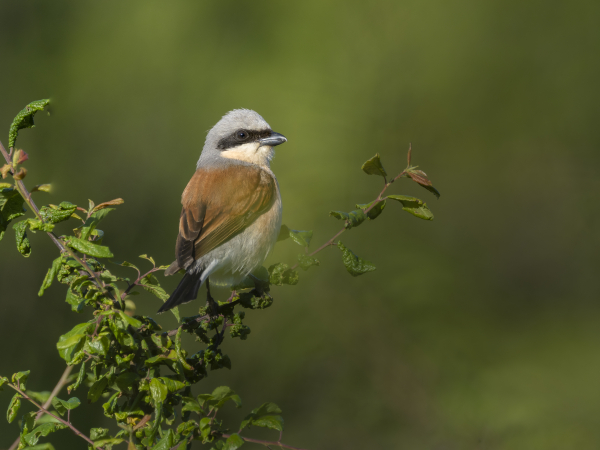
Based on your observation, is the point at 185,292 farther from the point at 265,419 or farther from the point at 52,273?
the point at 52,273

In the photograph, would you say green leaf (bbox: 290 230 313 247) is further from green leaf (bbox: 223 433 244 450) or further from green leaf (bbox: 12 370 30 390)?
green leaf (bbox: 12 370 30 390)

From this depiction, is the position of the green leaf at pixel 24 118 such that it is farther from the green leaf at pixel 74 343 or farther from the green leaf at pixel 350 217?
the green leaf at pixel 350 217

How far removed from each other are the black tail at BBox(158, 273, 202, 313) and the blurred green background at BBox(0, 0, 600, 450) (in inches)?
34.5

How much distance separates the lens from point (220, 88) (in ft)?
14.6

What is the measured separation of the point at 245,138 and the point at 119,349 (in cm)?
187

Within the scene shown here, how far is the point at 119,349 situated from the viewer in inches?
55.3

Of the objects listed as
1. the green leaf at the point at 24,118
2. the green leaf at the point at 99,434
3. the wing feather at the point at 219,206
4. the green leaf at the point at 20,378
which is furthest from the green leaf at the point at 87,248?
the wing feather at the point at 219,206

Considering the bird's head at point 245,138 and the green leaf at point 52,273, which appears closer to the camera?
the green leaf at point 52,273

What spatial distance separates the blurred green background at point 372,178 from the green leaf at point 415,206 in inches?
57.1

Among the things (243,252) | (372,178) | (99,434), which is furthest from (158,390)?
(372,178)

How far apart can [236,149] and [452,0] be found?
2.68 m

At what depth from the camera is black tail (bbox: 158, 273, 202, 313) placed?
1885 millimetres

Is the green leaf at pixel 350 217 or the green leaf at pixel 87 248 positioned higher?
the green leaf at pixel 87 248

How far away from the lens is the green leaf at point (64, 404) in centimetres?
Result: 141
